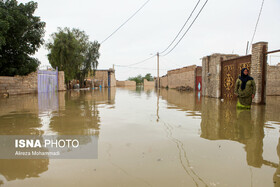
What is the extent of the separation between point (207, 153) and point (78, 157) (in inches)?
73.4

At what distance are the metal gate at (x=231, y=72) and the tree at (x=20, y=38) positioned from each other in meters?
14.2

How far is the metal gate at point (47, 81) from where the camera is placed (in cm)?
1769

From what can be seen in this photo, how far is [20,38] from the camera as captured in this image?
48.2 ft

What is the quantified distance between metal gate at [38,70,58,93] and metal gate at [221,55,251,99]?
50.3 ft

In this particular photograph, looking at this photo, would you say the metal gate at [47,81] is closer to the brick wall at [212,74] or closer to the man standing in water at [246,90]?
the brick wall at [212,74]

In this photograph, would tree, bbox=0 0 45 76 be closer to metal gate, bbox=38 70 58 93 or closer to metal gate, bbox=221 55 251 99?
metal gate, bbox=38 70 58 93

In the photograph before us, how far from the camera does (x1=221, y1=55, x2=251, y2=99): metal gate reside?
9.68 metres

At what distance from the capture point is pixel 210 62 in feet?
42.5

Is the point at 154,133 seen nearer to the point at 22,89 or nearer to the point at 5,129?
the point at 5,129

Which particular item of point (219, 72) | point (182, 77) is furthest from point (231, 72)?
point (182, 77)

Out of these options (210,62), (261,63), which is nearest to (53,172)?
(261,63)

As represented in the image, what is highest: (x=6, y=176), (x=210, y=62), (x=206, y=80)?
(x=210, y=62)

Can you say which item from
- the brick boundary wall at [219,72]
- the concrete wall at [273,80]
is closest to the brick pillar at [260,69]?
the brick boundary wall at [219,72]

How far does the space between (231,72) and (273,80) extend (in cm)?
572
